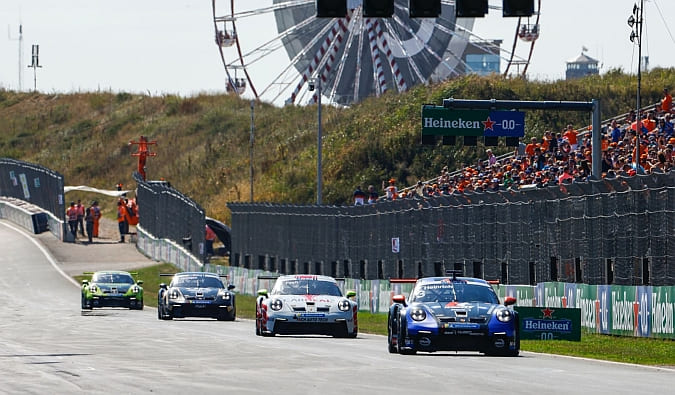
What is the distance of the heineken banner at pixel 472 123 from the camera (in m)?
39.1

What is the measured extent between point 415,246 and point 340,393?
25.4 m

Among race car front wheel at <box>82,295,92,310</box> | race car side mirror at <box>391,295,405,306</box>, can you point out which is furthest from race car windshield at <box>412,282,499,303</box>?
race car front wheel at <box>82,295,92,310</box>

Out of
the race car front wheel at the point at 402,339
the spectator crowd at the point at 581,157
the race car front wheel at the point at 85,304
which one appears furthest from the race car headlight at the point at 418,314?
the race car front wheel at the point at 85,304

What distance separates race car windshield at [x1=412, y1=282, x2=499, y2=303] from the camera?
2214 cm

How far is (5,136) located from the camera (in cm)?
12975

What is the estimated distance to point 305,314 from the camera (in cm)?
2698

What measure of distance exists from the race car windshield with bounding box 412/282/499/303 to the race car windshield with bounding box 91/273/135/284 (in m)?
21.1

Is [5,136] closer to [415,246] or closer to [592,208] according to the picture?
[415,246]

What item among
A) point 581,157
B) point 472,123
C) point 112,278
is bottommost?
point 112,278

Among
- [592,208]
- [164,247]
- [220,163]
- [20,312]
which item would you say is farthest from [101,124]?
[592,208]

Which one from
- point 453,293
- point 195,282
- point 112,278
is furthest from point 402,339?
point 112,278

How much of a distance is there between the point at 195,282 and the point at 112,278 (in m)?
7.67

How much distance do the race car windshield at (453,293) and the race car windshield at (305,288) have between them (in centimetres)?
543

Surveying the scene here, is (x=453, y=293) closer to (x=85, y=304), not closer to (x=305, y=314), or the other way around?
(x=305, y=314)
